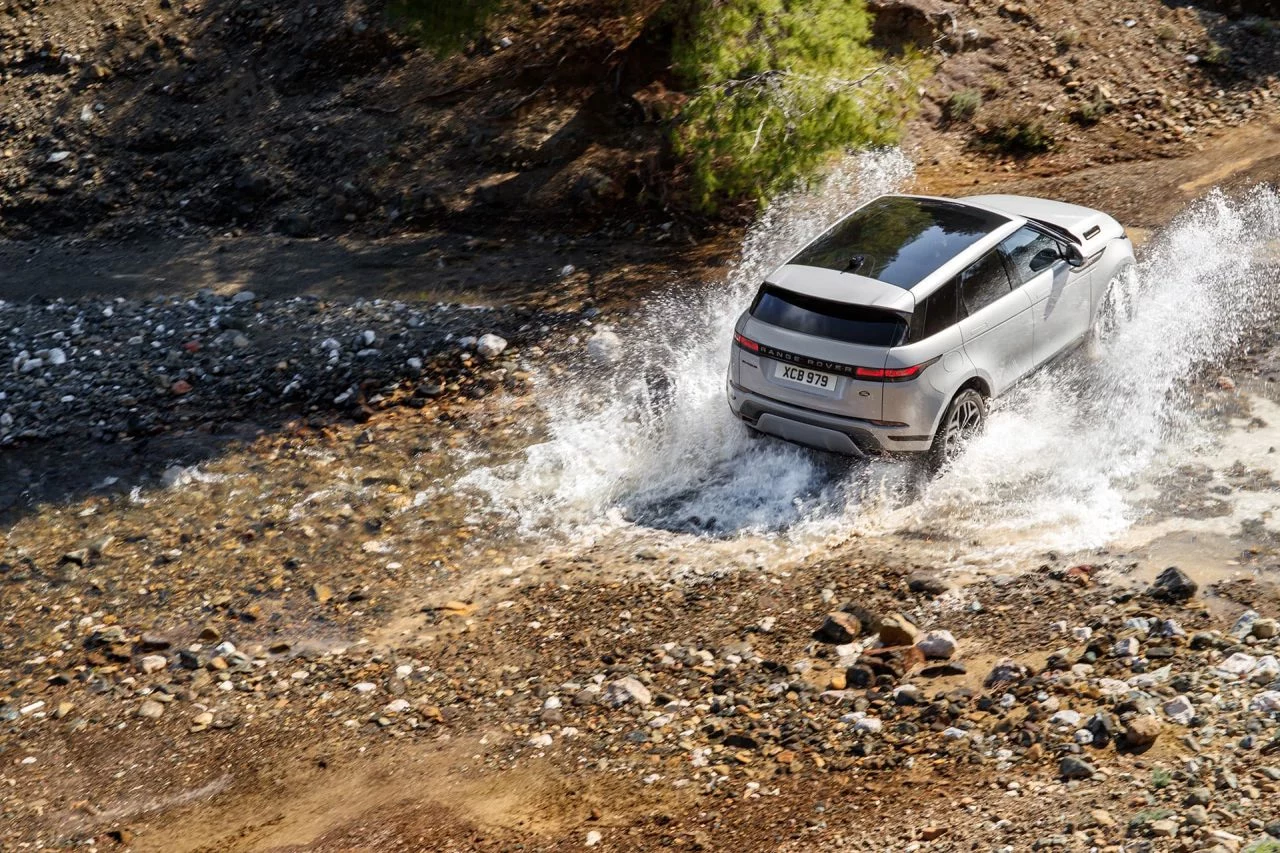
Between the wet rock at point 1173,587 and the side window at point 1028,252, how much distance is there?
2.69 m

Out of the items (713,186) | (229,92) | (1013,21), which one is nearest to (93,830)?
(713,186)

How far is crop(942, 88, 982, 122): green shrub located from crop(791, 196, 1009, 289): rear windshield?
5060 millimetres

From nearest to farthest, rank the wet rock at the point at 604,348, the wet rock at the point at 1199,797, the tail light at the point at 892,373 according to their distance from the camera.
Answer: the wet rock at the point at 1199,797 → the tail light at the point at 892,373 → the wet rock at the point at 604,348

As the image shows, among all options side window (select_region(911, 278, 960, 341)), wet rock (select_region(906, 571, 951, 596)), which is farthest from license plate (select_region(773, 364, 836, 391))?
wet rock (select_region(906, 571, 951, 596))

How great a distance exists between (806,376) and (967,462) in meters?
1.42

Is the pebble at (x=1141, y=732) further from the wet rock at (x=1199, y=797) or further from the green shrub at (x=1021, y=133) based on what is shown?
the green shrub at (x=1021, y=133)

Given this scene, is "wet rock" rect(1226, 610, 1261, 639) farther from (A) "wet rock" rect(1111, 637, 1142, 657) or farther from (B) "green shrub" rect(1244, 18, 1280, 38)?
(B) "green shrub" rect(1244, 18, 1280, 38)

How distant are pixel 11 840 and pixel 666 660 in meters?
3.64

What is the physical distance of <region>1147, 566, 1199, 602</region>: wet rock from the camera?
6855mm

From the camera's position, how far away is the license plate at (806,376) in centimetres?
823

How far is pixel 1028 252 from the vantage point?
904 centimetres

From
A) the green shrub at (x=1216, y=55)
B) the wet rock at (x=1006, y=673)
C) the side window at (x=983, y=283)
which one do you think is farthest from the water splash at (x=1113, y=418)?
the green shrub at (x=1216, y=55)

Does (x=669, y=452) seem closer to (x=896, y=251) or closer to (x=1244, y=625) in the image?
(x=896, y=251)

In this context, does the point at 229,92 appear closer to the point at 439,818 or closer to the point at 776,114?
the point at 776,114
